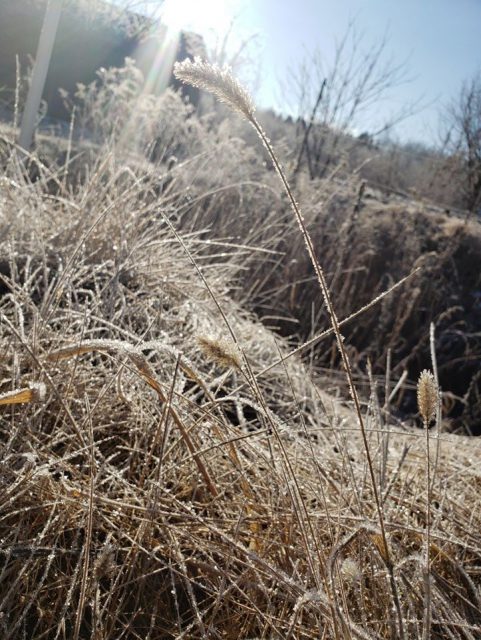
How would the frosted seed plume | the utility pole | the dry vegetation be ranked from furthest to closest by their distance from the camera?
1. the utility pole
2. the dry vegetation
3. the frosted seed plume

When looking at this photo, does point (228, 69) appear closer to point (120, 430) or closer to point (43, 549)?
point (43, 549)

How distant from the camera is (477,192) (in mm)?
10703

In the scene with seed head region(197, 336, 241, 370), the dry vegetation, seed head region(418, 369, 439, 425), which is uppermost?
seed head region(418, 369, 439, 425)

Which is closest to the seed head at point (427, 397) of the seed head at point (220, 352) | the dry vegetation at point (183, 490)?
the dry vegetation at point (183, 490)

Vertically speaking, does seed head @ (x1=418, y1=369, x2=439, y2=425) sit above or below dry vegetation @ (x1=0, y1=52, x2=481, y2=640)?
above

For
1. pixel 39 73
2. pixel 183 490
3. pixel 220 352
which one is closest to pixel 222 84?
pixel 220 352

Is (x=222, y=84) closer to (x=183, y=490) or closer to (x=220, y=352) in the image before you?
(x=220, y=352)

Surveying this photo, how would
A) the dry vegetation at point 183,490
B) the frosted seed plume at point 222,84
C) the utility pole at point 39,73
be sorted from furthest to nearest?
the utility pole at point 39,73 → the dry vegetation at point 183,490 → the frosted seed plume at point 222,84

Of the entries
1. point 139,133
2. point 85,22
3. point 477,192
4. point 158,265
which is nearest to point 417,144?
point 477,192

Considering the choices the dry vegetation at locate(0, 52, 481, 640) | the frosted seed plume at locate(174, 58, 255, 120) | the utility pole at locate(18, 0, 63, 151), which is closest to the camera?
the frosted seed plume at locate(174, 58, 255, 120)

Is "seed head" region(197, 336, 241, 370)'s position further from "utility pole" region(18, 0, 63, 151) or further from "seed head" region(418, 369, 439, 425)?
"utility pole" region(18, 0, 63, 151)

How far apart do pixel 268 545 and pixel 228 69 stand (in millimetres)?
643

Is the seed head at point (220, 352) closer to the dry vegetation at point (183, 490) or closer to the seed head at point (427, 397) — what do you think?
the dry vegetation at point (183, 490)

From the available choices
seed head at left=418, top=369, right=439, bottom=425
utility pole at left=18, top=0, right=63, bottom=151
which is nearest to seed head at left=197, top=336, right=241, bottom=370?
seed head at left=418, top=369, right=439, bottom=425
